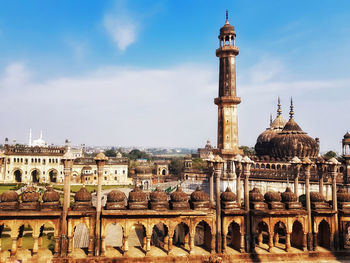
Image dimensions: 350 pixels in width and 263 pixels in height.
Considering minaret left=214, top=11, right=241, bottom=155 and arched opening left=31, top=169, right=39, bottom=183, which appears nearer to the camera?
minaret left=214, top=11, right=241, bottom=155

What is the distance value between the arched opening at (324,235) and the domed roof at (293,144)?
28856 mm

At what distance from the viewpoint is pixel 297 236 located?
14094mm

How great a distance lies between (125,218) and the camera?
39.8 feet

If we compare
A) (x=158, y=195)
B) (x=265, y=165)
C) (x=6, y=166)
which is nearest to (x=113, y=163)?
(x=6, y=166)

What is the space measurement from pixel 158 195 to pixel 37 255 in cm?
535

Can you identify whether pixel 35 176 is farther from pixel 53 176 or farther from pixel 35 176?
pixel 53 176

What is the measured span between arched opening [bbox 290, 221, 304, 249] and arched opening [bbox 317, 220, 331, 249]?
1.18 meters

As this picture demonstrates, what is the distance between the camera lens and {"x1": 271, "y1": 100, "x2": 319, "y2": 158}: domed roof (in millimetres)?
41406

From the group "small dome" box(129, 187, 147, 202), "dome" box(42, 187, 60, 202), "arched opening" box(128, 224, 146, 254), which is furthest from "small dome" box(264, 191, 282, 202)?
"dome" box(42, 187, 60, 202)

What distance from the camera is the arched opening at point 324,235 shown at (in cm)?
1381

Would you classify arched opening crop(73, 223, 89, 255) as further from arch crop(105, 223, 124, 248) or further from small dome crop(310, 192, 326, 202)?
small dome crop(310, 192, 326, 202)

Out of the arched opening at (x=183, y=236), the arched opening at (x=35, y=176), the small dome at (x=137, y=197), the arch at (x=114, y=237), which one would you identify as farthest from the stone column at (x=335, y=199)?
the arched opening at (x=35, y=176)

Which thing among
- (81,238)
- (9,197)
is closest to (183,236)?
(81,238)

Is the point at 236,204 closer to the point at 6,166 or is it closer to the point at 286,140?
the point at 286,140
